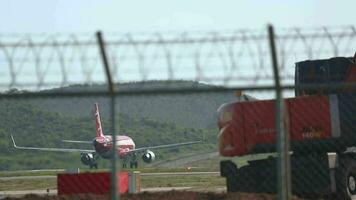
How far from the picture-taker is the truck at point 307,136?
696 inches

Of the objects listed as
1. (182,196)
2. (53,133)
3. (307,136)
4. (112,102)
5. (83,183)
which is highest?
(53,133)

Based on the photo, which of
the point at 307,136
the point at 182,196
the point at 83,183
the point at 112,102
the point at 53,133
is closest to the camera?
the point at 112,102

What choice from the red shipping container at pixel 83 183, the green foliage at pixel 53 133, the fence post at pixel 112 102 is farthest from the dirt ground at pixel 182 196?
the green foliage at pixel 53 133

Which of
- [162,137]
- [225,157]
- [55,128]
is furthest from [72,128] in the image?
[225,157]

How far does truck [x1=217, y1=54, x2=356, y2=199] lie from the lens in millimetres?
17672

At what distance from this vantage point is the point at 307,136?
18.0 metres

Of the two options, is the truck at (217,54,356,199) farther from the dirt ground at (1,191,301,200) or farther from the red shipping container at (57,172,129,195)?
the red shipping container at (57,172,129,195)

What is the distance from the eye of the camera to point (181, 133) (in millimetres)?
142500

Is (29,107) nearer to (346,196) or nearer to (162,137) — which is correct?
(162,137)

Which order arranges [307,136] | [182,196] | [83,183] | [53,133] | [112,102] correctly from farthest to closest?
[53,133] < [83,183] < [307,136] < [182,196] < [112,102]

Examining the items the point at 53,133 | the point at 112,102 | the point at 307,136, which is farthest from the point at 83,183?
the point at 53,133

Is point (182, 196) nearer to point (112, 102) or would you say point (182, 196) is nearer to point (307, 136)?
point (307, 136)

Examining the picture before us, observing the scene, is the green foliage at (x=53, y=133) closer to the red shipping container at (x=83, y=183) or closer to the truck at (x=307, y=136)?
the red shipping container at (x=83, y=183)

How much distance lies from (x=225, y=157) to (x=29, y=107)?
113412 mm
